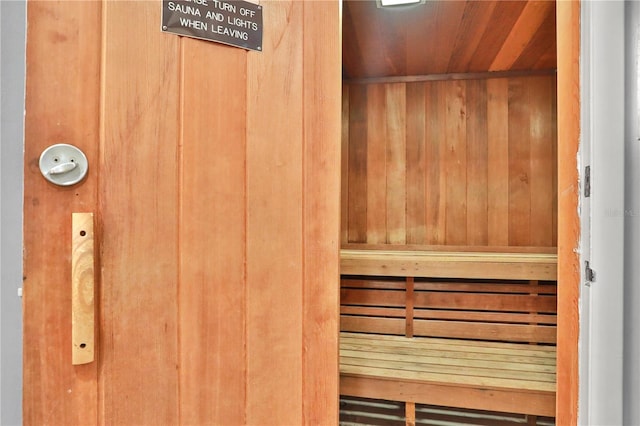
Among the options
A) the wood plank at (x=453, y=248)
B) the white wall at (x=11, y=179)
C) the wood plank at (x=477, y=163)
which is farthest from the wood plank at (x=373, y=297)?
the white wall at (x=11, y=179)

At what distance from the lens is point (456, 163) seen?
7.49ft

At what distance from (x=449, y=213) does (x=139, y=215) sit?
2070mm

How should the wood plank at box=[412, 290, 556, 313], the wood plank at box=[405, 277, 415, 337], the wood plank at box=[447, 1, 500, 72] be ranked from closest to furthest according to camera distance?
the wood plank at box=[447, 1, 500, 72], the wood plank at box=[412, 290, 556, 313], the wood plank at box=[405, 277, 415, 337]

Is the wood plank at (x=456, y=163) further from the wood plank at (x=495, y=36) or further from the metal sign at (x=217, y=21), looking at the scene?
the metal sign at (x=217, y=21)

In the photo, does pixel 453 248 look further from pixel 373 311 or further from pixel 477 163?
pixel 373 311

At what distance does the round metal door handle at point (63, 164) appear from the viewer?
59 centimetres

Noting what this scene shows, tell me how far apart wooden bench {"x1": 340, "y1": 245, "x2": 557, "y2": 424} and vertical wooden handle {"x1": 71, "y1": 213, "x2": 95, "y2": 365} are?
1.06 m

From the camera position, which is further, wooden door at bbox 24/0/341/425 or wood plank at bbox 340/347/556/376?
wood plank at bbox 340/347/556/376

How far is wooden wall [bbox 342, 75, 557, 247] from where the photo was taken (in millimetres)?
2186

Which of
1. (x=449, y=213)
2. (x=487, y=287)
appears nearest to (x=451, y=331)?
(x=487, y=287)

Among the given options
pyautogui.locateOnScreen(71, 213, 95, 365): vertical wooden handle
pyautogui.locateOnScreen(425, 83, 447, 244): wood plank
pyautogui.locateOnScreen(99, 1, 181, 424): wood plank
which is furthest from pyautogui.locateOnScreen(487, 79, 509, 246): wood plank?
pyautogui.locateOnScreen(71, 213, 95, 365): vertical wooden handle

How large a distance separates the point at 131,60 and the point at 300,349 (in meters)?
0.70

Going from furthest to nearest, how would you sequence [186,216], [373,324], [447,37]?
[373,324], [447,37], [186,216]

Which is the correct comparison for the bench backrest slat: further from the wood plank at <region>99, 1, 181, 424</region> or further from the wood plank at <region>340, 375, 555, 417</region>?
the wood plank at <region>99, 1, 181, 424</region>
